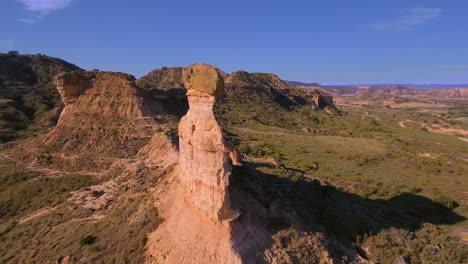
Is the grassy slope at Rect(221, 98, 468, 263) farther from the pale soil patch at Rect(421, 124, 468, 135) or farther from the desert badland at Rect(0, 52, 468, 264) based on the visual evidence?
the pale soil patch at Rect(421, 124, 468, 135)

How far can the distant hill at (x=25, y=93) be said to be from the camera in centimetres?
3991

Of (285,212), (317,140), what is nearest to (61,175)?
(285,212)

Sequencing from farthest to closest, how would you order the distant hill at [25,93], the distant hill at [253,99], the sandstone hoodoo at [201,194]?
the distant hill at [253,99], the distant hill at [25,93], the sandstone hoodoo at [201,194]

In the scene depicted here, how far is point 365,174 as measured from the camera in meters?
30.2

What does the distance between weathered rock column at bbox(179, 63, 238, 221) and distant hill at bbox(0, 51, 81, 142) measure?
30.1 meters

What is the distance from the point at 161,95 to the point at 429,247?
3845 cm

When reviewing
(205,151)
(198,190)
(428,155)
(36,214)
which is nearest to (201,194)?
(198,190)

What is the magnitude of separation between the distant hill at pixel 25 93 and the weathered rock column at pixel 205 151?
30136mm

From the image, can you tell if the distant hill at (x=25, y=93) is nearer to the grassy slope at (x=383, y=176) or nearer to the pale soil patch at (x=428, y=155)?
the grassy slope at (x=383, y=176)

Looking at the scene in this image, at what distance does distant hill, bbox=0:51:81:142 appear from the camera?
39912 mm

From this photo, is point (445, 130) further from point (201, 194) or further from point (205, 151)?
point (201, 194)

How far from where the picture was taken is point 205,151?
11.6 metres

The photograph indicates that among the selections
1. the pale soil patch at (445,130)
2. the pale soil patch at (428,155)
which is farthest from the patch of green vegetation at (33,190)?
the pale soil patch at (445,130)

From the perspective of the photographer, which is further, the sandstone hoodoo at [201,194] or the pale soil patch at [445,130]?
the pale soil patch at [445,130]
